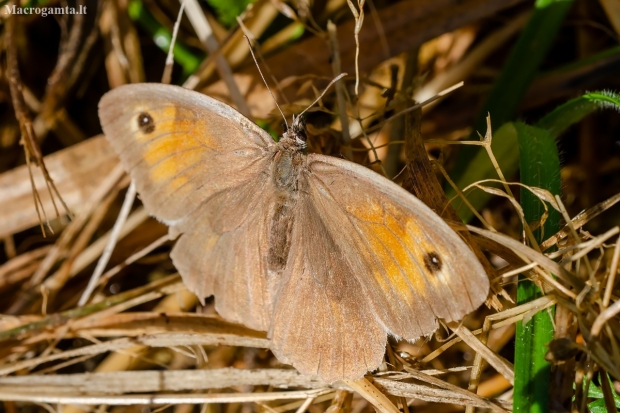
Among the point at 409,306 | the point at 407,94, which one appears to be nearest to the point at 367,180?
the point at 409,306

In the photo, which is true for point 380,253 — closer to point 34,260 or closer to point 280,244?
point 280,244

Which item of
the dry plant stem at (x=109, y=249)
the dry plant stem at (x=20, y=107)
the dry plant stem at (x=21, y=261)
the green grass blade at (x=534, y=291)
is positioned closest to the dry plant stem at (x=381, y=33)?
the green grass blade at (x=534, y=291)

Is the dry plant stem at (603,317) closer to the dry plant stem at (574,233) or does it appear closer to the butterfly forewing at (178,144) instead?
the dry plant stem at (574,233)

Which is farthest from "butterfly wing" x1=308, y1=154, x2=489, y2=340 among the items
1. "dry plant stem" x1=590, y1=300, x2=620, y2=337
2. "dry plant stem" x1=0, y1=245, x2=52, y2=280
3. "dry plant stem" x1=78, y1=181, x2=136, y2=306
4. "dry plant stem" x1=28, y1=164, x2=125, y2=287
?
"dry plant stem" x1=0, y1=245, x2=52, y2=280

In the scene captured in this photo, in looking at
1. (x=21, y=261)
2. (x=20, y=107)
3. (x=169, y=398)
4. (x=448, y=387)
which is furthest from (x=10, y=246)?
(x=448, y=387)

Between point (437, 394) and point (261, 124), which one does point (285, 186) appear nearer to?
point (261, 124)

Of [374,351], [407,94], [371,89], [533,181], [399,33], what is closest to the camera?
[374,351]
